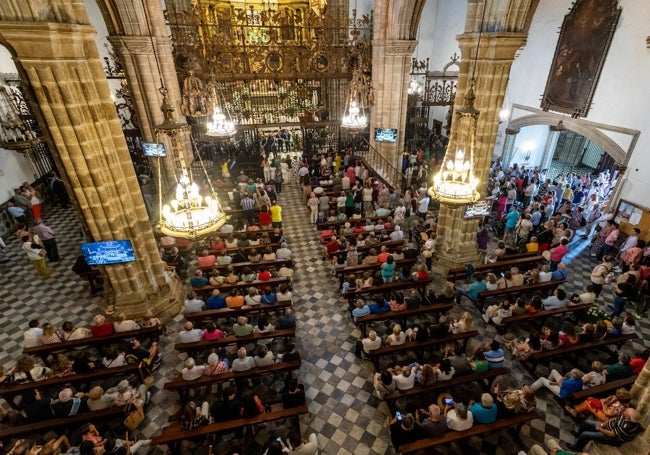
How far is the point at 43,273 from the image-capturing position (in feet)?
32.4

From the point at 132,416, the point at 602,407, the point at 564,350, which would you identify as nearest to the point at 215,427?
the point at 132,416

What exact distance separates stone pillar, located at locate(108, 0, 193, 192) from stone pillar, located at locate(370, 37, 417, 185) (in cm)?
777

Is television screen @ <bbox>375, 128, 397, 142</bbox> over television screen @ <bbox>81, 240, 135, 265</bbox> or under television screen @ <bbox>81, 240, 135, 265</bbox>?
over

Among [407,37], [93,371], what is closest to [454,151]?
[93,371]

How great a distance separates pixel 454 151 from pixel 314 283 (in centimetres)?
515

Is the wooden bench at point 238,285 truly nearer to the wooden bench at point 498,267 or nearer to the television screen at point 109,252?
the television screen at point 109,252

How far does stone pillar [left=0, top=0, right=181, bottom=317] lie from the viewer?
5.32 m

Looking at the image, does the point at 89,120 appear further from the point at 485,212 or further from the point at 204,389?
the point at 485,212

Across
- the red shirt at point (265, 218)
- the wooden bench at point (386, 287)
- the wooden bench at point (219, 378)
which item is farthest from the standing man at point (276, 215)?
the wooden bench at point (219, 378)

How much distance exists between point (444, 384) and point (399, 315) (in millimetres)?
1750

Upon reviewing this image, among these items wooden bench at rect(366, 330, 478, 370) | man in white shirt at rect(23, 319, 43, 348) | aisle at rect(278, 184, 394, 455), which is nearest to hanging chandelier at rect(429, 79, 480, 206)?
wooden bench at rect(366, 330, 478, 370)

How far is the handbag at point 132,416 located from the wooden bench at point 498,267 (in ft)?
23.7

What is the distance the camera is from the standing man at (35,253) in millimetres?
9297

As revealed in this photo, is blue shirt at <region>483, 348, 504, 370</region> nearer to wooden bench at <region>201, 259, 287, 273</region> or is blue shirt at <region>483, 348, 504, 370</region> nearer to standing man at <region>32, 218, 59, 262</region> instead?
wooden bench at <region>201, 259, 287, 273</region>
